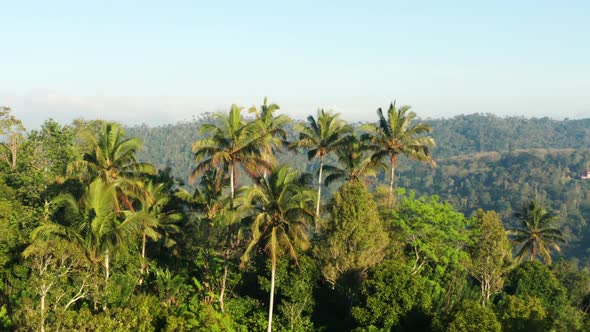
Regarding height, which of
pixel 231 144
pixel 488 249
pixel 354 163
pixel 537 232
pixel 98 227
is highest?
pixel 231 144

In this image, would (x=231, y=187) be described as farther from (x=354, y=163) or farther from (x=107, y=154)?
(x=354, y=163)

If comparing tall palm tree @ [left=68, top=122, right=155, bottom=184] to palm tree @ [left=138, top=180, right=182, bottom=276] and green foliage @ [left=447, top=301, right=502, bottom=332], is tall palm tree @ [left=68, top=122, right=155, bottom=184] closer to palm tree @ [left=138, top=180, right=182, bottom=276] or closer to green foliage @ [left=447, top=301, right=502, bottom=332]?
palm tree @ [left=138, top=180, right=182, bottom=276]

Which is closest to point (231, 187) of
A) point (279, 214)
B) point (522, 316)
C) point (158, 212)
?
point (279, 214)

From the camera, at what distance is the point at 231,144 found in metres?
27.1

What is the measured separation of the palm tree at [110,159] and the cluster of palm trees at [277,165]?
3.54m

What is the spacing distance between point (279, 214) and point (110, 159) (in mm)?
9821

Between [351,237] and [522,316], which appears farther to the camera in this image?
[351,237]

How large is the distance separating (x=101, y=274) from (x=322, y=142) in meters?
17.0

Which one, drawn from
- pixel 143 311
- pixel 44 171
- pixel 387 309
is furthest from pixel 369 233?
pixel 44 171

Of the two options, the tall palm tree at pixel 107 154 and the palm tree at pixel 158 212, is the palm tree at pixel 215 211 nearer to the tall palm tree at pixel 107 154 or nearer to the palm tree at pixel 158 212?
the palm tree at pixel 158 212

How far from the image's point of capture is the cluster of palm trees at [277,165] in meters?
24.2

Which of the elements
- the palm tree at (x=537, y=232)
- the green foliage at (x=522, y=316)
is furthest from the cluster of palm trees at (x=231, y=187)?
the palm tree at (x=537, y=232)

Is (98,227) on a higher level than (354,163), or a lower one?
lower

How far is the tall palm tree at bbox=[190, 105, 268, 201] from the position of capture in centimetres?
2658
